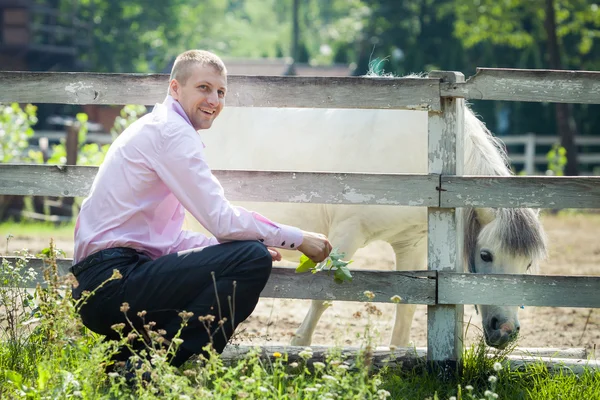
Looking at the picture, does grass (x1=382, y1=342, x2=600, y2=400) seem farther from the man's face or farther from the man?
the man's face

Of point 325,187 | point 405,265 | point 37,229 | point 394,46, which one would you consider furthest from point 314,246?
point 394,46

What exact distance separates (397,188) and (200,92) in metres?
1.04

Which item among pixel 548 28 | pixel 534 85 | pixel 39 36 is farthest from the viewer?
pixel 39 36

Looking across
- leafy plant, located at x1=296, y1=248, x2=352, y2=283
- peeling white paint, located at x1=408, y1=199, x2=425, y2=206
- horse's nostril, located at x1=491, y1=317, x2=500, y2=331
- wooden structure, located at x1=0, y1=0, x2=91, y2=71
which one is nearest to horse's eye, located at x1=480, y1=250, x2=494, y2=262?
horse's nostril, located at x1=491, y1=317, x2=500, y2=331

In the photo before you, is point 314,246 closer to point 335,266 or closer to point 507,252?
point 335,266

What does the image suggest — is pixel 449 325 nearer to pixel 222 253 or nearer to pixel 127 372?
pixel 222 253

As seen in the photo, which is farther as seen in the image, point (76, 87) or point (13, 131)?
point (13, 131)

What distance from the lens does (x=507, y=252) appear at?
4457 mm

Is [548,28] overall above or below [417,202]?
above

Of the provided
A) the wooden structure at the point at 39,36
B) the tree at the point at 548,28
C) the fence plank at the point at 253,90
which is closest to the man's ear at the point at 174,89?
the fence plank at the point at 253,90

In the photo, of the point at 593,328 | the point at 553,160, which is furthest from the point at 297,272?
the point at 553,160

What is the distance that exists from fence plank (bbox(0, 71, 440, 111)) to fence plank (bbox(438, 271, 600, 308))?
828 mm

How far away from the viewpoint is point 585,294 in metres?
4.02

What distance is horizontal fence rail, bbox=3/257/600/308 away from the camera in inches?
159
